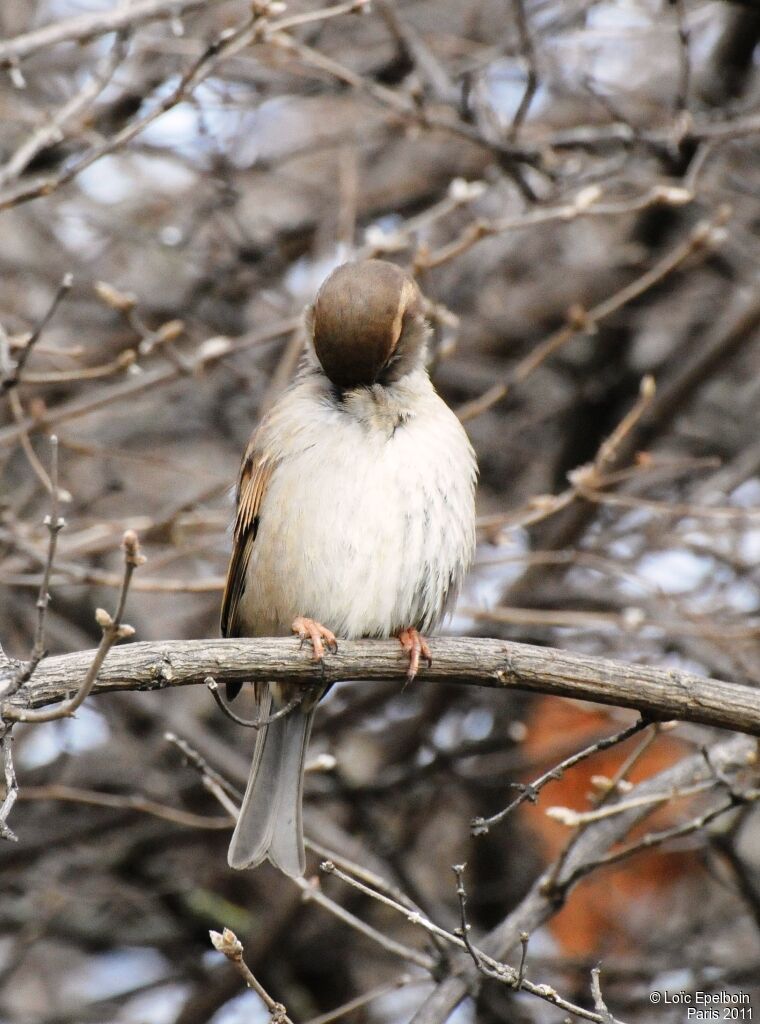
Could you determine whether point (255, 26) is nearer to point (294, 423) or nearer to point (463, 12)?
point (294, 423)

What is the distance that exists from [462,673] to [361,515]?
2.42ft

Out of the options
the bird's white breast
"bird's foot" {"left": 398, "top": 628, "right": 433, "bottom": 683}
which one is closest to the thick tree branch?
"bird's foot" {"left": 398, "top": 628, "right": 433, "bottom": 683}

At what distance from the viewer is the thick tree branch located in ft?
9.87

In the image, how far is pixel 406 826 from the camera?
5.98 m

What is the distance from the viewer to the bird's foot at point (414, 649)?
364cm

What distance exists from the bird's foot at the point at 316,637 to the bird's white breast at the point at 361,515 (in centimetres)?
40

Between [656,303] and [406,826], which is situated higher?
[656,303]

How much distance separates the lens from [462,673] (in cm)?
353

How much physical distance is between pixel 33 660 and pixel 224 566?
304 centimetres

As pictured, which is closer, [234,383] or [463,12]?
[234,383]

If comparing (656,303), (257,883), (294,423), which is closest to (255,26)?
(294,423)

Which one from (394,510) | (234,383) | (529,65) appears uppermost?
(529,65)

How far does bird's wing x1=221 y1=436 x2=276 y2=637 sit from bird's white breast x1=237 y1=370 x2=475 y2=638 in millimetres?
53

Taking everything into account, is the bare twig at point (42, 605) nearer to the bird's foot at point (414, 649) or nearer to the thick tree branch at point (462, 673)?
the thick tree branch at point (462, 673)
